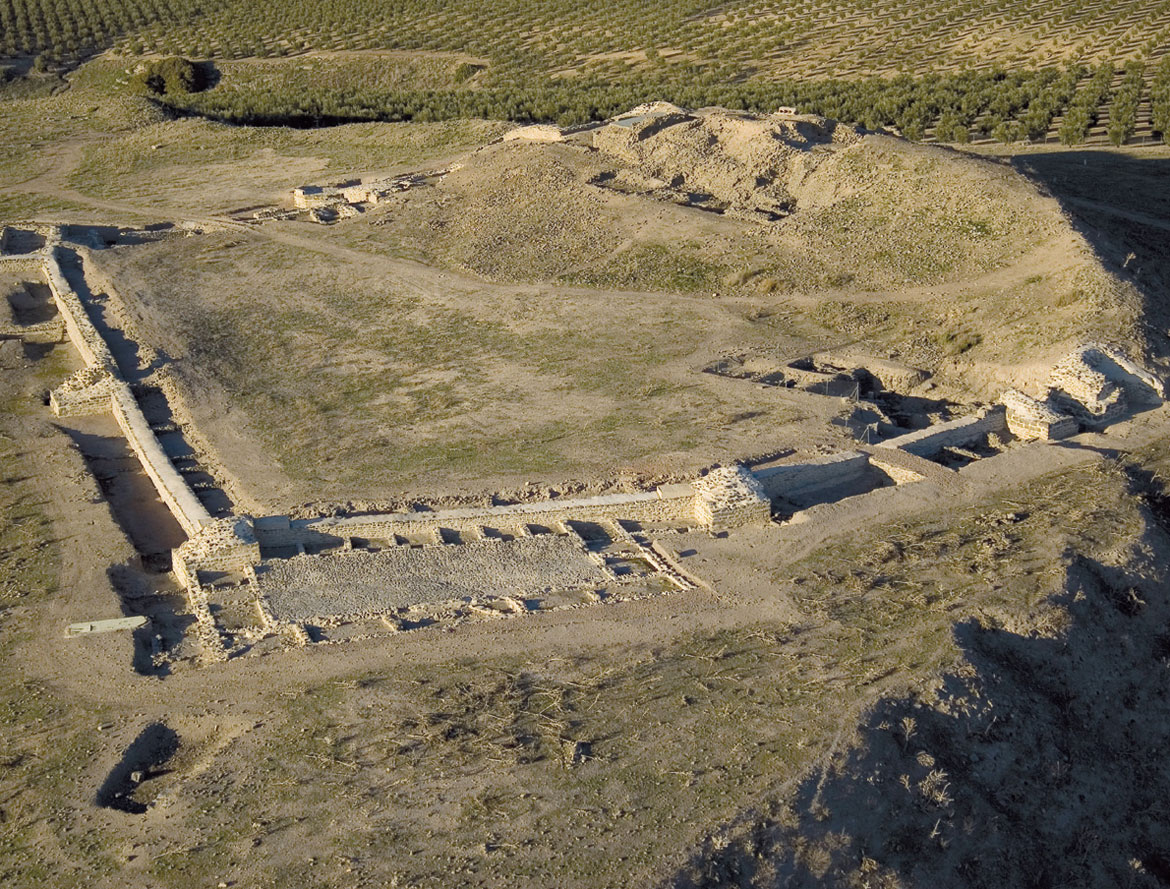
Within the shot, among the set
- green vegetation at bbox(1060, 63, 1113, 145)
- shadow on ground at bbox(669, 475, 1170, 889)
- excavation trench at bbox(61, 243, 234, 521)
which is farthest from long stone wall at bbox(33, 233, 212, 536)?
green vegetation at bbox(1060, 63, 1113, 145)

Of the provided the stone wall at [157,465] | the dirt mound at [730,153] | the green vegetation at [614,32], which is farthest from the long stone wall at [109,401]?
the green vegetation at [614,32]

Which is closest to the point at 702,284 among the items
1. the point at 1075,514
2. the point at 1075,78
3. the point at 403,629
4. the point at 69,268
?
the point at 1075,514

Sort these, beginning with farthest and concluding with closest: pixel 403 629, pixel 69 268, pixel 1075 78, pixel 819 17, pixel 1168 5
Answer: pixel 819 17 < pixel 1168 5 < pixel 1075 78 < pixel 69 268 < pixel 403 629

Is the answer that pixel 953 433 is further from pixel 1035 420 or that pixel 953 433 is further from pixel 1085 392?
pixel 1085 392

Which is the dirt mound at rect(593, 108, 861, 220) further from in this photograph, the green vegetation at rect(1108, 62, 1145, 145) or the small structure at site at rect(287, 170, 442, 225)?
the green vegetation at rect(1108, 62, 1145, 145)

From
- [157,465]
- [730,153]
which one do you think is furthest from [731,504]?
[730,153]

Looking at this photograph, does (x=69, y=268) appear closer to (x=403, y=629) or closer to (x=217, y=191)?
(x=217, y=191)
